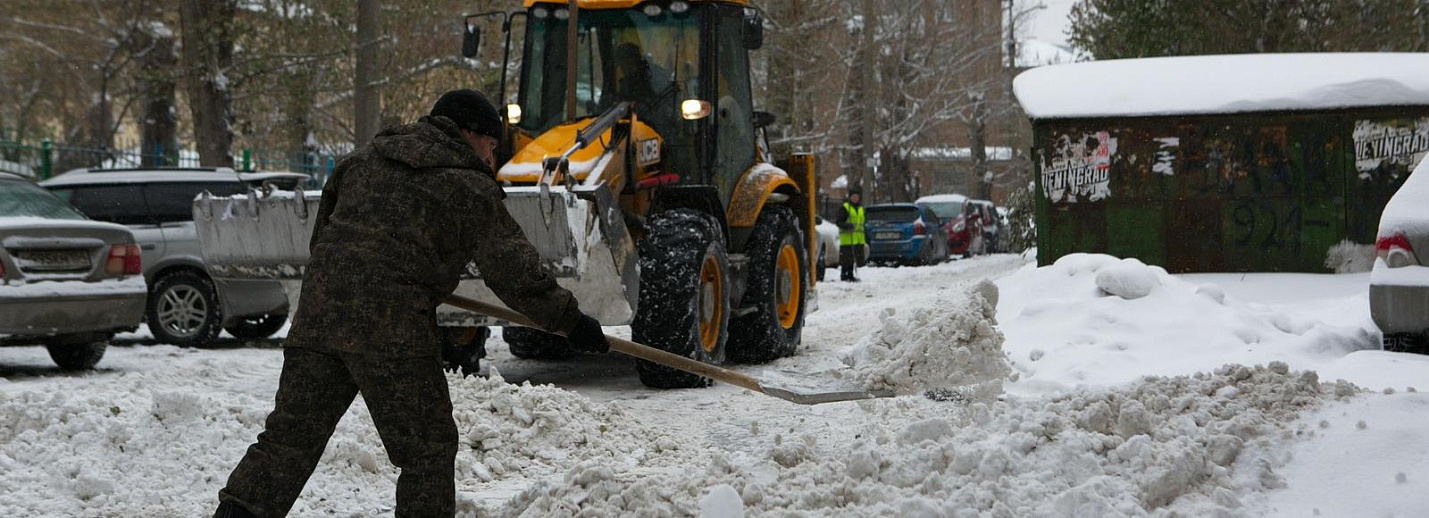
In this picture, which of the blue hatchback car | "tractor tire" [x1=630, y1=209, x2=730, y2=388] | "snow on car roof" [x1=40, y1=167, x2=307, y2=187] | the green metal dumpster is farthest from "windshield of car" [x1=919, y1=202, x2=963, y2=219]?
"tractor tire" [x1=630, y1=209, x2=730, y2=388]

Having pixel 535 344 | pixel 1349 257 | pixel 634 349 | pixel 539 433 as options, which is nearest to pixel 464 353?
Answer: pixel 535 344

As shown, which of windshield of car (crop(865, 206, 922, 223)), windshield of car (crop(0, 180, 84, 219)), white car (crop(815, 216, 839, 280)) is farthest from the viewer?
windshield of car (crop(865, 206, 922, 223))

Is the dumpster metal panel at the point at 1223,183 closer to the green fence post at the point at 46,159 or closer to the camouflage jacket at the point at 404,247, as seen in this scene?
the camouflage jacket at the point at 404,247

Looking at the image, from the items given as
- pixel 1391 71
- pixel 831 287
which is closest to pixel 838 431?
pixel 1391 71

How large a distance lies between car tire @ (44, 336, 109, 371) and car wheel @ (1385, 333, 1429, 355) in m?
8.50

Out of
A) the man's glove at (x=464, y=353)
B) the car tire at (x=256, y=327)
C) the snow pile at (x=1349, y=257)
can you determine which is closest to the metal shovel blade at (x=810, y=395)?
the man's glove at (x=464, y=353)

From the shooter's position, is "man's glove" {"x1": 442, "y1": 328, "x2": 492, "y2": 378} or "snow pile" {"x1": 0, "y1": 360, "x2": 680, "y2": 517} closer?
"snow pile" {"x1": 0, "y1": 360, "x2": 680, "y2": 517}

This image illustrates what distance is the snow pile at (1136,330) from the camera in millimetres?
8602

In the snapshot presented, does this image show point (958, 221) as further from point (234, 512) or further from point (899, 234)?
point (234, 512)

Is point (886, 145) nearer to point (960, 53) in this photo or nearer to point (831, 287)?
point (960, 53)

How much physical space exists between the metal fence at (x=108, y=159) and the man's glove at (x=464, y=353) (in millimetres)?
8007

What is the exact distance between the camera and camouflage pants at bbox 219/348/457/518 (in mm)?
4312

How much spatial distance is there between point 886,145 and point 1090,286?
2631cm

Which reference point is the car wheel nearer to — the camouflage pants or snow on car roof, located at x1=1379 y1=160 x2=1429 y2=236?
snow on car roof, located at x1=1379 y1=160 x2=1429 y2=236
